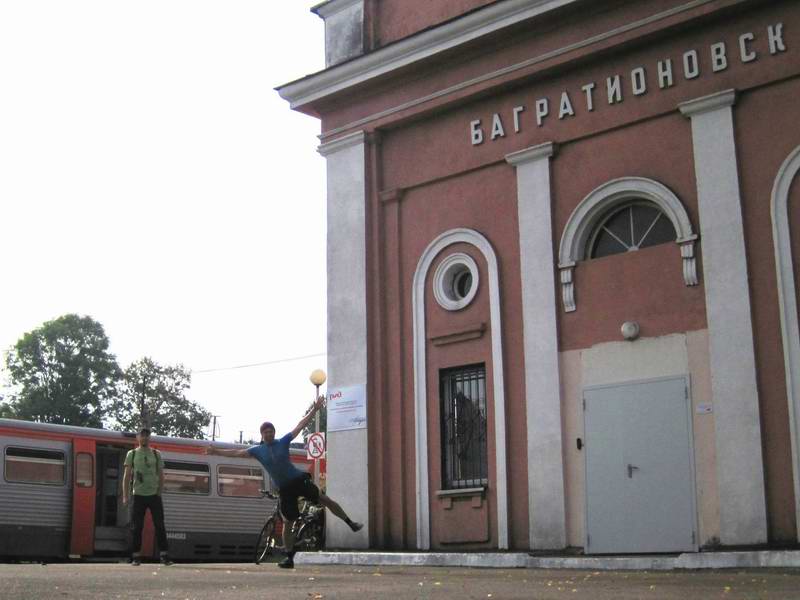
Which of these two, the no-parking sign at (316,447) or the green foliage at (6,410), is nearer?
the no-parking sign at (316,447)

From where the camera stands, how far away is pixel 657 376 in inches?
601

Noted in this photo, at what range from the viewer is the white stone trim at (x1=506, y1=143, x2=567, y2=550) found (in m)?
16.0

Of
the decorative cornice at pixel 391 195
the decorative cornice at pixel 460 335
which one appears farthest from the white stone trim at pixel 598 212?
the decorative cornice at pixel 391 195

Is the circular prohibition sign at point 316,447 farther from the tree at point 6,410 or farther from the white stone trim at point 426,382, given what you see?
the tree at point 6,410

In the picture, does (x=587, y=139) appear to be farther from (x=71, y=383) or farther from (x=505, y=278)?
(x=71, y=383)

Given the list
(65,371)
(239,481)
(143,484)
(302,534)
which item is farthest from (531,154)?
(65,371)

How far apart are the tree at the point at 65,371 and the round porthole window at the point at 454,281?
63.5 m

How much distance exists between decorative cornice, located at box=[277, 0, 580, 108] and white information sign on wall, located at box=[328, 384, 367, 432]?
4.87 metres

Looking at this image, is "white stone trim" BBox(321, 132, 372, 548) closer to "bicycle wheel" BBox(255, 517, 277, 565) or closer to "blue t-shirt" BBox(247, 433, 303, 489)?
"bicycle wheel" BBox(255, 517, 277, 565)

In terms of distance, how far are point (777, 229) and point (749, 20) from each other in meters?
2.73

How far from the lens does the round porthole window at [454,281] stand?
57.8ft

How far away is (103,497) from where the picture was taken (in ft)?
88.0

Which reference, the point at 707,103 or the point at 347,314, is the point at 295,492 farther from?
the point at 707,103

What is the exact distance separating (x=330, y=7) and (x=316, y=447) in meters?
9.21
